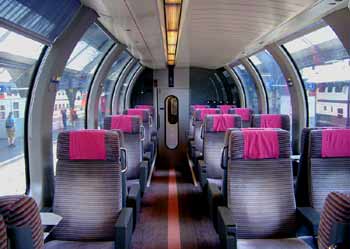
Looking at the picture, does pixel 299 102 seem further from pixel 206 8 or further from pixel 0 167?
pixel 0 167

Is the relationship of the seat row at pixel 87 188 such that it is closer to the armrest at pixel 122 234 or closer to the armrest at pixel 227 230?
the armrest at pixel 122 234

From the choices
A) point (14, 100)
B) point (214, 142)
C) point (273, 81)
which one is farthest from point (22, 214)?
point (273, 81)

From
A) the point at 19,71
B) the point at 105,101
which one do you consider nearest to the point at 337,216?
the point at 19,71

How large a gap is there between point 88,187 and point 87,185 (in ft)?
0.07

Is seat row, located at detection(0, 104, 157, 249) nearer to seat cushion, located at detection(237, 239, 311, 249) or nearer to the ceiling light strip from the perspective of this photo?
seat cushion, located at detection(237, 239, 311, 249)

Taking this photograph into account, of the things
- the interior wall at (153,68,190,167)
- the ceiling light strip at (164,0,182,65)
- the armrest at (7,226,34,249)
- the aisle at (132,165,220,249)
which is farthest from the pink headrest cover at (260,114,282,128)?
the interior wall at (153,68,190,167)

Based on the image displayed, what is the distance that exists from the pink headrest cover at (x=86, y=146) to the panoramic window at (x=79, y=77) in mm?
1049

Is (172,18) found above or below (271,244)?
above

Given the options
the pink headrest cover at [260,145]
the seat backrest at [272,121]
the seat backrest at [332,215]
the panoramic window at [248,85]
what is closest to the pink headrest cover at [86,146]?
the pink headrest cover at [260,145]

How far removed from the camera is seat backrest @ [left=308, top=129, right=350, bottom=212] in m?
3.41

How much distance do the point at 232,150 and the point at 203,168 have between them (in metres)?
2.24

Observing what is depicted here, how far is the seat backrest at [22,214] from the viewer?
152cm

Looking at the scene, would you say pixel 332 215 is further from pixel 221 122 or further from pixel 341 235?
pixel 221 122

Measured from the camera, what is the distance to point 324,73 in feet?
18.2
